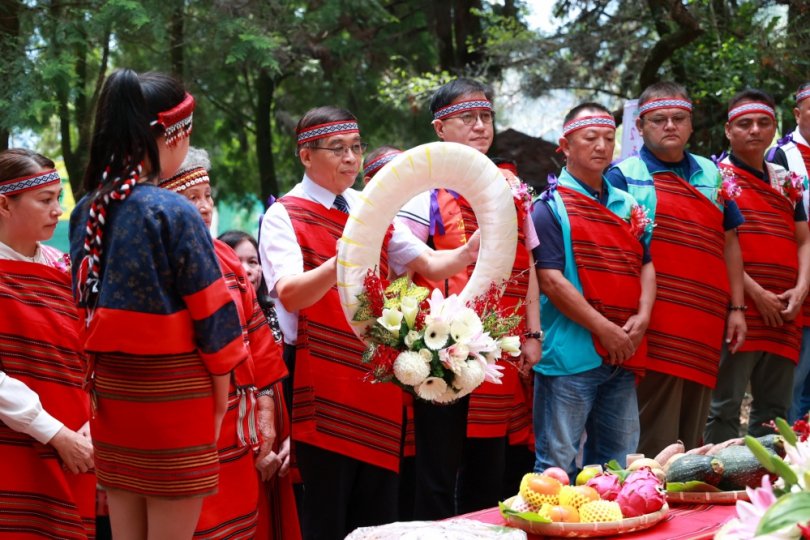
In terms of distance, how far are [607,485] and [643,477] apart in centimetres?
10

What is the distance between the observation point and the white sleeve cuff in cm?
283

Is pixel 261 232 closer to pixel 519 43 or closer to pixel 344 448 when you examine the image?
pixel 344 448

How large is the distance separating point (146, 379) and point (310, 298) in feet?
2.98

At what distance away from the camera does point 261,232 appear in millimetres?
3219

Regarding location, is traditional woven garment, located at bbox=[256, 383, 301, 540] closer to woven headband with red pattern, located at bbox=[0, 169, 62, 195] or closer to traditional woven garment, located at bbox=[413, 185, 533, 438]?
traditional woven garment, located at bbox=[413, 185, 533, 438]

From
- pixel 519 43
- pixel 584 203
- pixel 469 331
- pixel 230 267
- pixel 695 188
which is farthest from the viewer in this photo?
pixel 519 43

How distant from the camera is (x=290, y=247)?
Result: 123 inches

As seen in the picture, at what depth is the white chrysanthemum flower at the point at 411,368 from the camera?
2.58 m

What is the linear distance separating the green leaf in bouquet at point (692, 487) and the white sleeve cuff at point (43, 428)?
6.54ft

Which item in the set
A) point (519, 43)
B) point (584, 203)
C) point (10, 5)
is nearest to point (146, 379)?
point (584, 203)

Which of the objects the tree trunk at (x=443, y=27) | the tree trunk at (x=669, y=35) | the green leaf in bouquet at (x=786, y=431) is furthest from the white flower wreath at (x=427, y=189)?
the tree trunk at (x=443, y=27)

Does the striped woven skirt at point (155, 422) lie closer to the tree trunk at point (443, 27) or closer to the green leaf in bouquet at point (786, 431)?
the green leaf in bouquet at point (786, 431)

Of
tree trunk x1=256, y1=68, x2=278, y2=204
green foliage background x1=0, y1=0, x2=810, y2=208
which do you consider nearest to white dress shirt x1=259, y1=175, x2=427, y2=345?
green foliage background x1=0, y1=0, x2=810, y2=208

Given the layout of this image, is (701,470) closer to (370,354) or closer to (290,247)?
(370,354)
